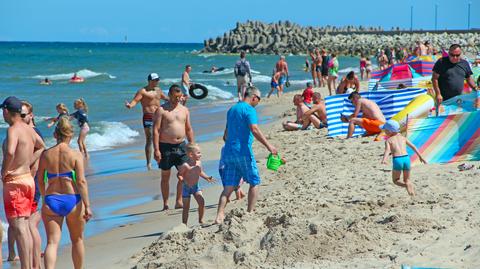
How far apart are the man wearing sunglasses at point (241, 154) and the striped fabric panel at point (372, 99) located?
5.51m

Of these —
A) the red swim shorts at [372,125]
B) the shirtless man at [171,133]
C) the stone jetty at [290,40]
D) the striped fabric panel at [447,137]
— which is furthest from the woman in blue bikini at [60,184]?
the stone jetty at [290,40]

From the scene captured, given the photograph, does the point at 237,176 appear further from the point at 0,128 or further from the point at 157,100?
the point at 0,128

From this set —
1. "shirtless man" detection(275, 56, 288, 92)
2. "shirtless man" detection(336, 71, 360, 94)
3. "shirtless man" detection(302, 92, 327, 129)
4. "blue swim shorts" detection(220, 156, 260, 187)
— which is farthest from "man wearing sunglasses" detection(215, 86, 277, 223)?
"shirtless man" detection(275, 56, 288, 92)

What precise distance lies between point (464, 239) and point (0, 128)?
50.5ft

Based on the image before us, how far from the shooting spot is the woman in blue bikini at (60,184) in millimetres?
5941

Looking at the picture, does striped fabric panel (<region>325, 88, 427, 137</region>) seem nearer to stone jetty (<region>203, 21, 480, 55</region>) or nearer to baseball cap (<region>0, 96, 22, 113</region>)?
baseball cap (<region>0, 96, 22, 113</region>)

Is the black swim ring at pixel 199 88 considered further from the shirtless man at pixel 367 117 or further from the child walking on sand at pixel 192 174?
the child walking on sand at pixel 192 174

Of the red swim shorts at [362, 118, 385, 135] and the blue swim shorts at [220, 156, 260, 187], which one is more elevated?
the blue swim shorts at [220, 156, 260, 187]

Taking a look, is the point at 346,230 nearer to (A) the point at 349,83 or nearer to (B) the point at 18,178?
(B) the point at 18,178

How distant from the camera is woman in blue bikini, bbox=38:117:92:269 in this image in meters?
5.94

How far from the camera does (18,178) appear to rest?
6191mm

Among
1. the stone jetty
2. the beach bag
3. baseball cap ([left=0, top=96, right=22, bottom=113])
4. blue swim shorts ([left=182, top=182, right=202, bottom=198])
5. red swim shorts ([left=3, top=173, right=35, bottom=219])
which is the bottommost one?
the stone jetty

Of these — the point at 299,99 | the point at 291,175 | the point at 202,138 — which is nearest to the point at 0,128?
the point at 202,138

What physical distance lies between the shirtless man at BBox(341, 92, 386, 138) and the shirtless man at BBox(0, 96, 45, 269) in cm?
712
